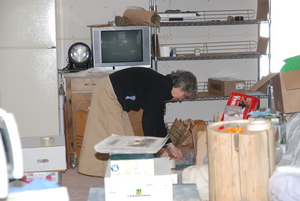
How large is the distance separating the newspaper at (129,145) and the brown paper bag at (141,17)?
7.38 ft

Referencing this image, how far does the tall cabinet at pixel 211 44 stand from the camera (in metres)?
4.30

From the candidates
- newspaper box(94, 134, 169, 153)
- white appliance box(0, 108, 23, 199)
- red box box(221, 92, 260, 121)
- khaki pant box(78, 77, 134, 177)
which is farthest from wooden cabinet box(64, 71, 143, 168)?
white appliance box(0, 108, 23, 199)

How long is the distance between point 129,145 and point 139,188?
0.53 feet

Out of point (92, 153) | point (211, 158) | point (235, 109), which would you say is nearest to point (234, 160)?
point (211, 158)

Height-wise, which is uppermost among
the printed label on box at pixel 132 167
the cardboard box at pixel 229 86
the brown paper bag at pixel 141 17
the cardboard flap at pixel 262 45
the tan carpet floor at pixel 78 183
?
the brown paper bag at pixel 141 17

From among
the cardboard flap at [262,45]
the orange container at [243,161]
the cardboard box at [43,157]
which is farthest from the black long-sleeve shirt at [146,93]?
the cardboard flap at [262,45]

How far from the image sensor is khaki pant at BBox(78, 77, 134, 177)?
9.82ft

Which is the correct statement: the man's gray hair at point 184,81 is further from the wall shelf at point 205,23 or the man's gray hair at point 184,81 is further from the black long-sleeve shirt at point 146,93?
the wall shelf at point 205,23

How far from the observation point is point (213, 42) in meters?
4.36

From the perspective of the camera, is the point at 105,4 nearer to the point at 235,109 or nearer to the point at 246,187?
the point at 235,109

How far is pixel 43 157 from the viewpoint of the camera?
2664mm

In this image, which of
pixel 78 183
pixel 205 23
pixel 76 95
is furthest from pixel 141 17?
pixel 78 183

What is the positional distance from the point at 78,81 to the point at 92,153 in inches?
Result: 33.9

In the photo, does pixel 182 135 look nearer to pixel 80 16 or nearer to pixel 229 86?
pixel 229 86
